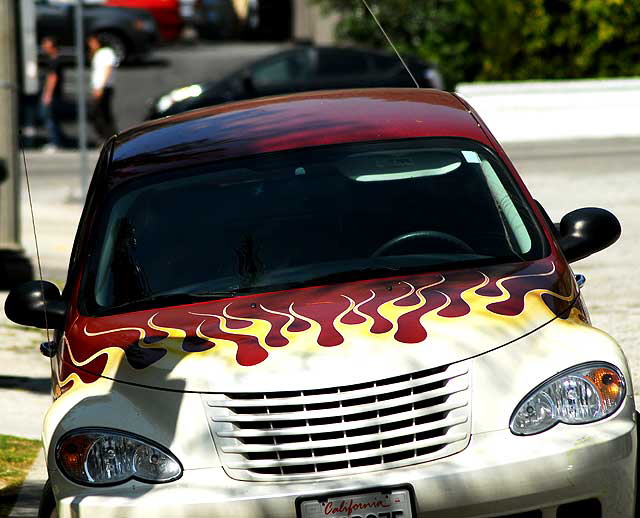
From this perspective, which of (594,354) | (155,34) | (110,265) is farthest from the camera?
(155,34)

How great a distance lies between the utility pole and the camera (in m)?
11.2

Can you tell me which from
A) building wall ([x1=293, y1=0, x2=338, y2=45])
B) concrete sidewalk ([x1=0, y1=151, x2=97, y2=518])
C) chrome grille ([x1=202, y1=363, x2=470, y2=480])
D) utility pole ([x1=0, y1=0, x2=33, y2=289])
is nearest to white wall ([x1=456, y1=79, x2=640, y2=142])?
concrete sidewalk ([x1=0, y1=151, x2=97, y2=518])

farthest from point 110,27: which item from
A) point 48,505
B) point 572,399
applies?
point 572,399

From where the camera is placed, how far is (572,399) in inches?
169

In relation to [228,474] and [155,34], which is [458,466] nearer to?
[228,474]

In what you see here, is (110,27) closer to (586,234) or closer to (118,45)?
(118,45)

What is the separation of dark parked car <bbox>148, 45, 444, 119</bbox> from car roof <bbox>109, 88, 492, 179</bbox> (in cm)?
1447

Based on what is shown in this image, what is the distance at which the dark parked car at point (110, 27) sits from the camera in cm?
2955

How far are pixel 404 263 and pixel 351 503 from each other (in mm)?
1206

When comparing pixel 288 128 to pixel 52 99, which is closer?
pixel 288 128

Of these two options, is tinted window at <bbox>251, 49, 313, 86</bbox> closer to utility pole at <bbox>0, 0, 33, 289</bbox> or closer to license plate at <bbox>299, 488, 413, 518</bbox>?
utility pole at <bbox>0, 0, 33, 289</bbox>

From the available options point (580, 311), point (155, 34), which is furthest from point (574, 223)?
point (155, 34)

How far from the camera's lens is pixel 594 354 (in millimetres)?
4359

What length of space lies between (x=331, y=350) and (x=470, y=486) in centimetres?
61
